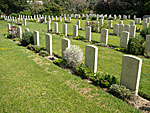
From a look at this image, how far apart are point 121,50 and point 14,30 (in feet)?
34.1

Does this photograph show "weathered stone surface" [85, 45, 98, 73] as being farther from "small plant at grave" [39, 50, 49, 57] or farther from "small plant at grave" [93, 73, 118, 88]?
"small plant at grave" [39, 50, 49, 57]

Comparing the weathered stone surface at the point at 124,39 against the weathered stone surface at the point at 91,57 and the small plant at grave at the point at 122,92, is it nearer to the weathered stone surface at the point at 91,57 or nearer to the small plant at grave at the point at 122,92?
the weathered stone surface at the point at 91,57

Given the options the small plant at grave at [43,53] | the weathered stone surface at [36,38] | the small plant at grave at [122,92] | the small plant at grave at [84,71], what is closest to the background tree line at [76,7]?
the weathered stone surface at [36,38]

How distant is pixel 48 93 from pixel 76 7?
50.0 m

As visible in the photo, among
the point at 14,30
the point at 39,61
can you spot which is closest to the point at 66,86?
the point at 39,61

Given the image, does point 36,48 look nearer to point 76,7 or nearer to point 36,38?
point 36,38

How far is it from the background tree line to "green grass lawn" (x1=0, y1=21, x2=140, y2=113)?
27379 millimetres

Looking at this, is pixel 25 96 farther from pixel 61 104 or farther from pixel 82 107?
pixel 82 107

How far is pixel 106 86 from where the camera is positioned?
630 centimetres

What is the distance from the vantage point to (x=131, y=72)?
572 centimetres

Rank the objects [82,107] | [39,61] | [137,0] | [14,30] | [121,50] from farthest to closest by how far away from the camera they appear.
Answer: [137,0], [14,30], [121,50], [39,61], [82,107]

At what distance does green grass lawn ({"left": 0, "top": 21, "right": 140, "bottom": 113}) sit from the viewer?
5.04 meters

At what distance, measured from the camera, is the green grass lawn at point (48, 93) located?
5039 mm

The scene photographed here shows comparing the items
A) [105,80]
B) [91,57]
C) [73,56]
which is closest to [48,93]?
[105,80]
